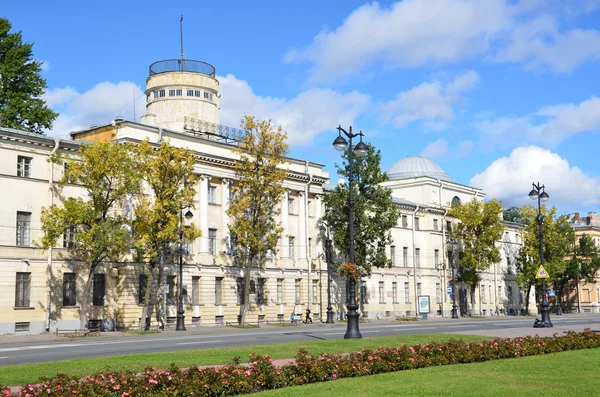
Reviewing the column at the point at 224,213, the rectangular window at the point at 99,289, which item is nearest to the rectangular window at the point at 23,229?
the rectangular window at the point at 99,289

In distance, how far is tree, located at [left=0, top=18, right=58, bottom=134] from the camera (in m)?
53.2

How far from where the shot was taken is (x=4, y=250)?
4250cm

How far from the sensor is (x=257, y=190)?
54000 millimetres

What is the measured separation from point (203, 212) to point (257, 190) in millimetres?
4372

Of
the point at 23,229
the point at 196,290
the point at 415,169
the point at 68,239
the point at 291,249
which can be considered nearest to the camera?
the point at 23,229

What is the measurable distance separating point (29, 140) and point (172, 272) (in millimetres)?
13823

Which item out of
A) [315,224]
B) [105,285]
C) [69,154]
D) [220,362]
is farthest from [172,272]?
[220,362]

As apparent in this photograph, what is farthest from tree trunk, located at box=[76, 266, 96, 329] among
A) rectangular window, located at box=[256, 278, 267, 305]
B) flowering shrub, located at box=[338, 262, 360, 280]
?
flowering shrub, located at box=[338, 262, 360, 280]

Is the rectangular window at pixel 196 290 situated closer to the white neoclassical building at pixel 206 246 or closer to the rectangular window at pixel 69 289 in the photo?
the white neoclassical building at pixel 206 246

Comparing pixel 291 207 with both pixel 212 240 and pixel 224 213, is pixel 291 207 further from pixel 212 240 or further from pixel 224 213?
pixel 212 240

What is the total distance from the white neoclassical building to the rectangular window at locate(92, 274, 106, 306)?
0.07 metres

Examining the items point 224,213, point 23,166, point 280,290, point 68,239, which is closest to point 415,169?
point 280,290

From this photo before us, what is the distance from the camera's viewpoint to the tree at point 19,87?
5316 cm

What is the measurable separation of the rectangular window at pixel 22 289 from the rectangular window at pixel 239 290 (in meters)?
17.7
